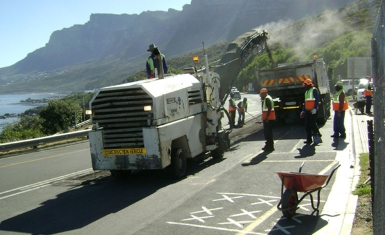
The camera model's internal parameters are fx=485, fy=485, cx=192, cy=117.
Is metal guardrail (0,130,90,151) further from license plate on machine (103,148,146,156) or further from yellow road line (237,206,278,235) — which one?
yellow road line (237,206,278,235)

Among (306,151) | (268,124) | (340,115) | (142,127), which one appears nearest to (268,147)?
(268,124)

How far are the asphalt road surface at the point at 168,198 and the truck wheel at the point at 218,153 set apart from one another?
0.26 meters

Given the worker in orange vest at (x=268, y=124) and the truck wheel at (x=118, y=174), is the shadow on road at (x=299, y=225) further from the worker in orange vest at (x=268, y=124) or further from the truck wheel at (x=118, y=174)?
the worker in orange vest at (x=268, y=124)

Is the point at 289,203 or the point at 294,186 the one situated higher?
the point at 294,186

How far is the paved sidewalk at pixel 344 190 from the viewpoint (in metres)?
6.64

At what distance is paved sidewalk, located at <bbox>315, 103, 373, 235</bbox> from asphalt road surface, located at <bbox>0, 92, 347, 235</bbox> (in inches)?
5.4

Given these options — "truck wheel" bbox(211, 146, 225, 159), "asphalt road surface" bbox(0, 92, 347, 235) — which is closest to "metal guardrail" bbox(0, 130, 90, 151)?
"asphalt road surface" bbox(0, 92, 347, 235)

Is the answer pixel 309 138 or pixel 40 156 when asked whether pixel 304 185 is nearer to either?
pixel 309 138

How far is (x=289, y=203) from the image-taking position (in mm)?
7051

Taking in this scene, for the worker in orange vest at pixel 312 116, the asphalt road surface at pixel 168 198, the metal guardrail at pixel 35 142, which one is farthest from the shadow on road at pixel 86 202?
the metal guardrail at pixel 35 142

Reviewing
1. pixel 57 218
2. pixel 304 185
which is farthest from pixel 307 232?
pixel 57 218

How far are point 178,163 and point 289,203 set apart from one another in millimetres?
3824

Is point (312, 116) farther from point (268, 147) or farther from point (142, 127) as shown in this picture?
point (142, 127)

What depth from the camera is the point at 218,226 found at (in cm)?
696
